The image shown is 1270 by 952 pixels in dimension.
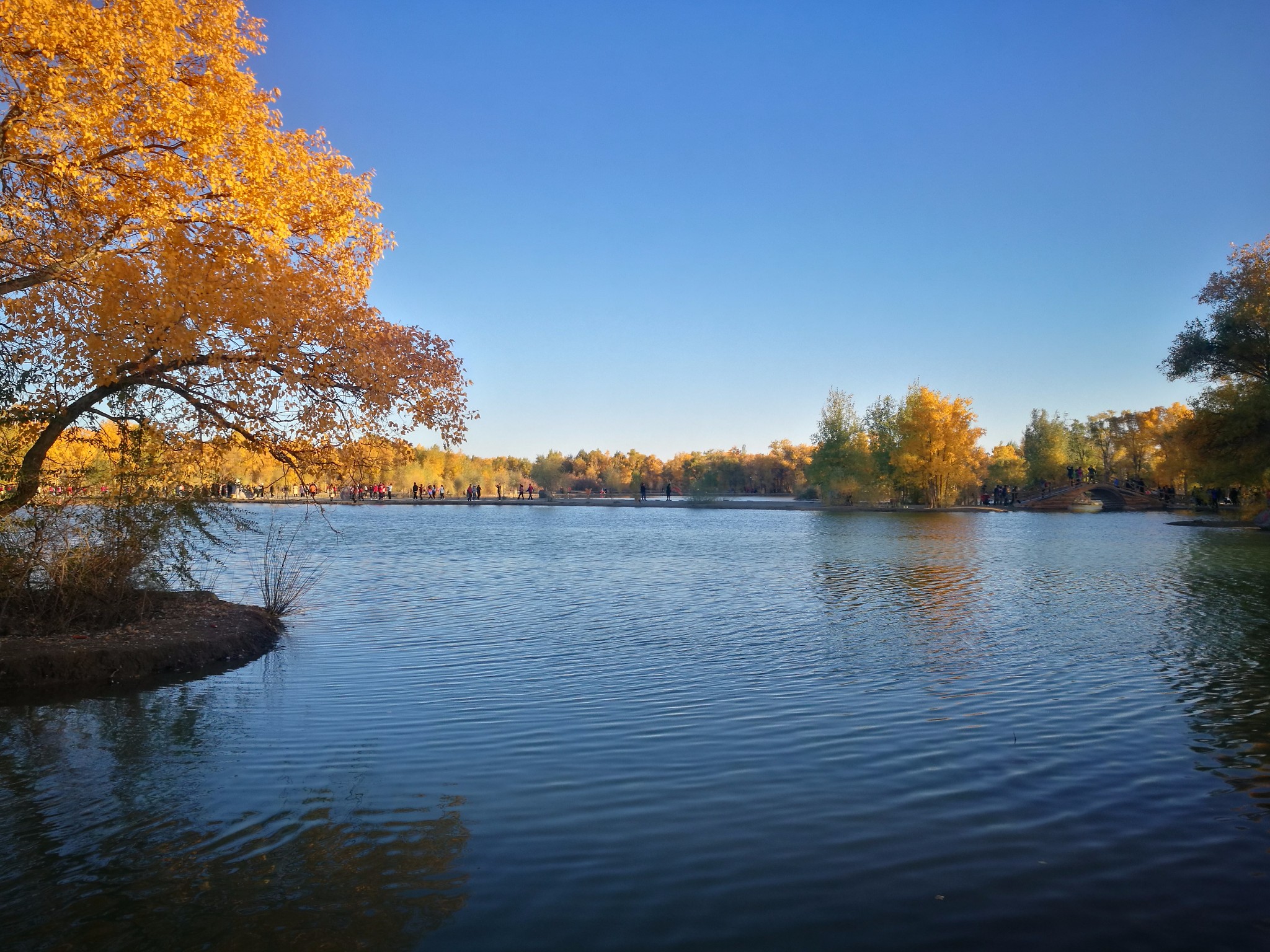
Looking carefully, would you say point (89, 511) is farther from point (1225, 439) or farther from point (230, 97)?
point (1225, 439)

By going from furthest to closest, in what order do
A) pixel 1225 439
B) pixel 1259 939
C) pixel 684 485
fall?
pixel 684 485 < pixel 1225 439 < pixel 1259 939

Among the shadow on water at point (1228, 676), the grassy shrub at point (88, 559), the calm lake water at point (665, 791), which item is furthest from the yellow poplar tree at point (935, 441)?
the grassy shrub at point (88, 559)

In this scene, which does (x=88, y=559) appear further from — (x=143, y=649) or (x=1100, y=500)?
(x=1100, y=500)

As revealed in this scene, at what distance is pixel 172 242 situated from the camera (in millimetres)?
10195

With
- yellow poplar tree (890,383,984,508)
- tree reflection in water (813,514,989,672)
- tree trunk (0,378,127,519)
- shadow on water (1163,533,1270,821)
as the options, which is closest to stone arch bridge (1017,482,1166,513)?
yellow poplar tree (890,383,984,508)

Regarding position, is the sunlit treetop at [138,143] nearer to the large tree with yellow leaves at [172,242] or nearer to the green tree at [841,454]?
the large tree with yellow leaves at [172,242]

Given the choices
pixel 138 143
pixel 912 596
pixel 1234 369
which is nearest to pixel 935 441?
pixel 1234 369

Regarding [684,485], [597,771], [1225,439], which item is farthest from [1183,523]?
[684,485]

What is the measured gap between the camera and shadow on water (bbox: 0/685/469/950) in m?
4.43

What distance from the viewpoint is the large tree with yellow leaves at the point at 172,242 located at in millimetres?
9578

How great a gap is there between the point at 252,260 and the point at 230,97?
2746 millimetres

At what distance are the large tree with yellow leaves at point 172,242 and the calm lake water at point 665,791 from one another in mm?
3822

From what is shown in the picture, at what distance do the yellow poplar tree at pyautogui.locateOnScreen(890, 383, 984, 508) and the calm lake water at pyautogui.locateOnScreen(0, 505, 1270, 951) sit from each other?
54253mm

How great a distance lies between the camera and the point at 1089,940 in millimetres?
4305
